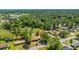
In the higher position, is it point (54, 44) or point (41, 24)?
point (41, 24)

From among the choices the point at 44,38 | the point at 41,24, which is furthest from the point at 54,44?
the point at 41,24

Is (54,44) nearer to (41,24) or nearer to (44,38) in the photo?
(44,38)

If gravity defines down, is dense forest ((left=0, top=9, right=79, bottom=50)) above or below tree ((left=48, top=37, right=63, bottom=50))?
above

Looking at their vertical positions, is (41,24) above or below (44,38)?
above

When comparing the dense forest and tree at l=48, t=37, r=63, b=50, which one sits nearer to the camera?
tree at l=48, t=37, r=63, b=50

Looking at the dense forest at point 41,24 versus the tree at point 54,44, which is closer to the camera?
the tree at point 54,44

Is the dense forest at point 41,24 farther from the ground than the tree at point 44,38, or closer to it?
farther from the ground

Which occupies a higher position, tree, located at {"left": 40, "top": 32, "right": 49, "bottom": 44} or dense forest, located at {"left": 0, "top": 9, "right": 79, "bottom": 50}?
dense forest, located at {"left": 0, "top": 9, "right": 79, "bottom": 50}

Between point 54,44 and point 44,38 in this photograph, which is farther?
point 44,38

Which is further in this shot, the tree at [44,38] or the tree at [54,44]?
the tree at [44,38]
